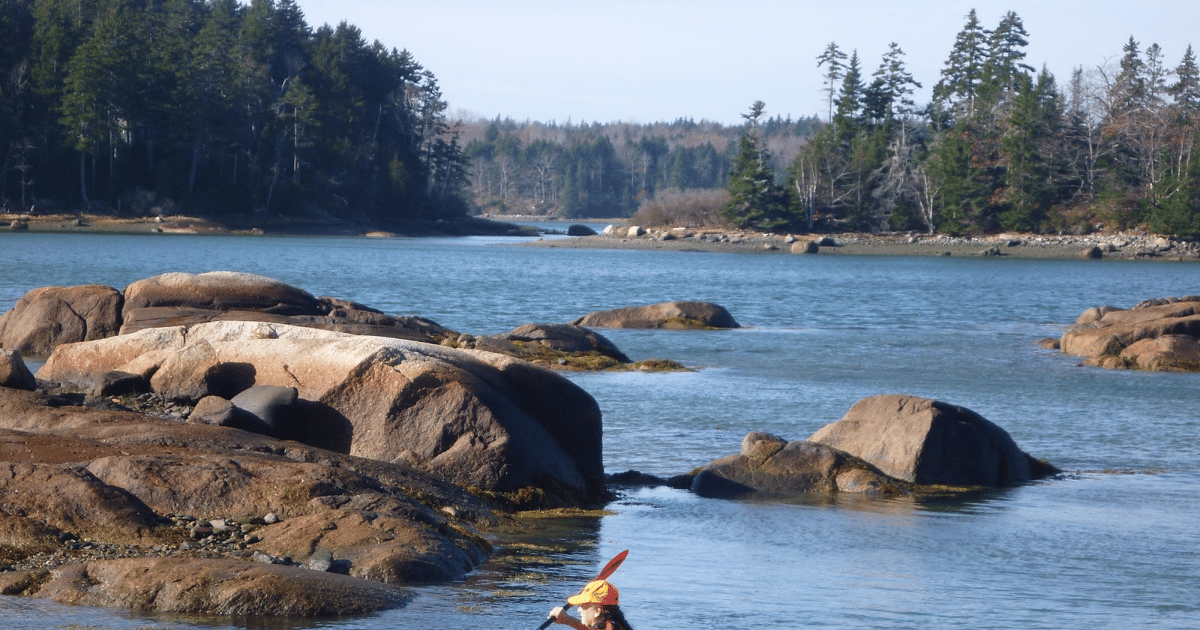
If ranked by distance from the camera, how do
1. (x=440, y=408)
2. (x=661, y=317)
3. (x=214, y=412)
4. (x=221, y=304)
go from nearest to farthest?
(x=440, y=408), (x=214, y=412), (x=221, y=304), (x=661, y=317)

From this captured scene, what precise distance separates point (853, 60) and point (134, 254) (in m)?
67.3

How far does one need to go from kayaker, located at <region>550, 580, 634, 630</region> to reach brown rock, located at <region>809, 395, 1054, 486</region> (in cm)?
905

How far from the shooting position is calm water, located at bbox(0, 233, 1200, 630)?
9.43m

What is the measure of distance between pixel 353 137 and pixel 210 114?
18.3 m

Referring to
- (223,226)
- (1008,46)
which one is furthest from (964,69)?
(223,226)

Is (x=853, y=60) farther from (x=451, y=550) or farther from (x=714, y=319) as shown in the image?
(x=451, y=550)

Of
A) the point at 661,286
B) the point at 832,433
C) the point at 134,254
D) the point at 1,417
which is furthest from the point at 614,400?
the point at 134,254

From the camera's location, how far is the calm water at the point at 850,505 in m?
9.43

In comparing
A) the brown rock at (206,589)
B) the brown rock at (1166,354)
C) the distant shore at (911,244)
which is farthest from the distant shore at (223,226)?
the brown rock at (206,589)

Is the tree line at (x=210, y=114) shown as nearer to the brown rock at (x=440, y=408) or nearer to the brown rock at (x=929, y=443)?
the brown rock at (x=440, y=408)

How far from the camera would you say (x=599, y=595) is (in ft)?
20.3

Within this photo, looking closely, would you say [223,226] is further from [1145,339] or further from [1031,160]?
[1145,339]

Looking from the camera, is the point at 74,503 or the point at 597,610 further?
the point at 74,503

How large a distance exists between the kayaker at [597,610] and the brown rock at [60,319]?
16940 mm
